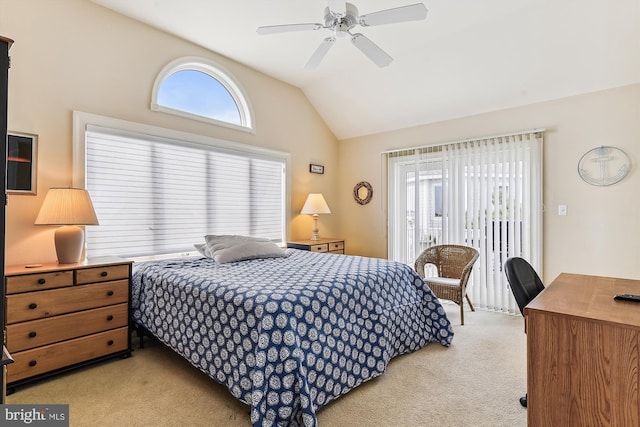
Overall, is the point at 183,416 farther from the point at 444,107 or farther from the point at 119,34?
the point at 444,107

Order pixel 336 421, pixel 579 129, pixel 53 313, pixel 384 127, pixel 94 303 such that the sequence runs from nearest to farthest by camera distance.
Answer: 1. pixel 336 421
2. pixel 53 313
3. pixel 94 303
4. pixel 579 129
5. pixel 384 127

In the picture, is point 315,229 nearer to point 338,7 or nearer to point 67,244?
point 67,244

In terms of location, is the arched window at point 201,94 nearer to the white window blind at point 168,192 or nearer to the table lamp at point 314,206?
the white window blind at point 168,192

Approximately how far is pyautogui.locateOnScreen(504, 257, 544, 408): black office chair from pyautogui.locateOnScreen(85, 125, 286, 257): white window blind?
299 centimetres

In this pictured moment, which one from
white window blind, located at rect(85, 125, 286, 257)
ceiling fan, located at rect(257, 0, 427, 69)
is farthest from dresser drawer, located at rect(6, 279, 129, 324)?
ceiling fan, located at rect(257, 0, 427, 69)

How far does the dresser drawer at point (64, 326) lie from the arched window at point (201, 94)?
196 cm

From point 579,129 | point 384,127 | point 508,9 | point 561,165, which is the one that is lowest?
point 561,165

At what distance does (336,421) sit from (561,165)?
11.2 feet

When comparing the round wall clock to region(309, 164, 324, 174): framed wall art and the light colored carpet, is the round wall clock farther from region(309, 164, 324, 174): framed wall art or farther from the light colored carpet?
region(309, 164, 324, 174): framed wall art

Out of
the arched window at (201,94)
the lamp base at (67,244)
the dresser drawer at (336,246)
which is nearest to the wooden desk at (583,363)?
the lamp base at (67,244)

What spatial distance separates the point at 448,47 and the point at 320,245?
2747 millimetres

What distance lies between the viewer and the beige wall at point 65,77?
101 inches

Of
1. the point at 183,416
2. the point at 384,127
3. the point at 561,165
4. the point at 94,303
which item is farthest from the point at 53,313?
the point at 561,165

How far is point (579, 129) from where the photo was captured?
134 inches
